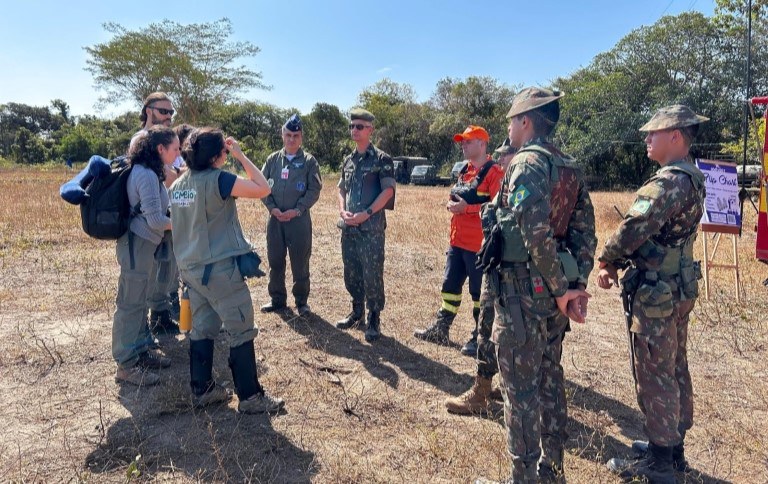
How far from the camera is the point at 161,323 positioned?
4961mm

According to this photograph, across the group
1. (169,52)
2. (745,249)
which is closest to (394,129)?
(169,52)

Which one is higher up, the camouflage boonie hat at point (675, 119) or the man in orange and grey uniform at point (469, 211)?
the camouflage boonie hat at point (675, 119)

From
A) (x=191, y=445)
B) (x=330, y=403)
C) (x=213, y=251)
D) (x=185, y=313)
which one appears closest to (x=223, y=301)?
(x=213, y=251)

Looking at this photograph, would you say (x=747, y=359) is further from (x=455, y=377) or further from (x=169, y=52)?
(x=169, y=52)

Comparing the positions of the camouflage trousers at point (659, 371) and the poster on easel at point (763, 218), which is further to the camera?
the poster on easel at point (763, 218)

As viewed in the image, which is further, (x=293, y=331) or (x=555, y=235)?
(x=293, y=331)

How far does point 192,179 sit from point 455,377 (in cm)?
252

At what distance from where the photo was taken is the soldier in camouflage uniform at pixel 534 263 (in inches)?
94.7

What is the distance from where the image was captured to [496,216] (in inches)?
106

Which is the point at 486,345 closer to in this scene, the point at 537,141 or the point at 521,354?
the point at 521,354

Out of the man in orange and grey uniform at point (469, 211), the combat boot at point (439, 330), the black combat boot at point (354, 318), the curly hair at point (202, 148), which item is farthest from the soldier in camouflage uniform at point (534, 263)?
the black combat boot at point (354, 318)

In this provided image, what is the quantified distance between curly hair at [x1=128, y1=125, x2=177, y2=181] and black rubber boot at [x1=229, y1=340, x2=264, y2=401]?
148cm

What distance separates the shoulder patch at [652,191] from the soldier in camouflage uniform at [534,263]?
327 millimetres

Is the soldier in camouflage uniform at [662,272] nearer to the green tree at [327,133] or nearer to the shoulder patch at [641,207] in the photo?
the shoulder patch at [641,207]
